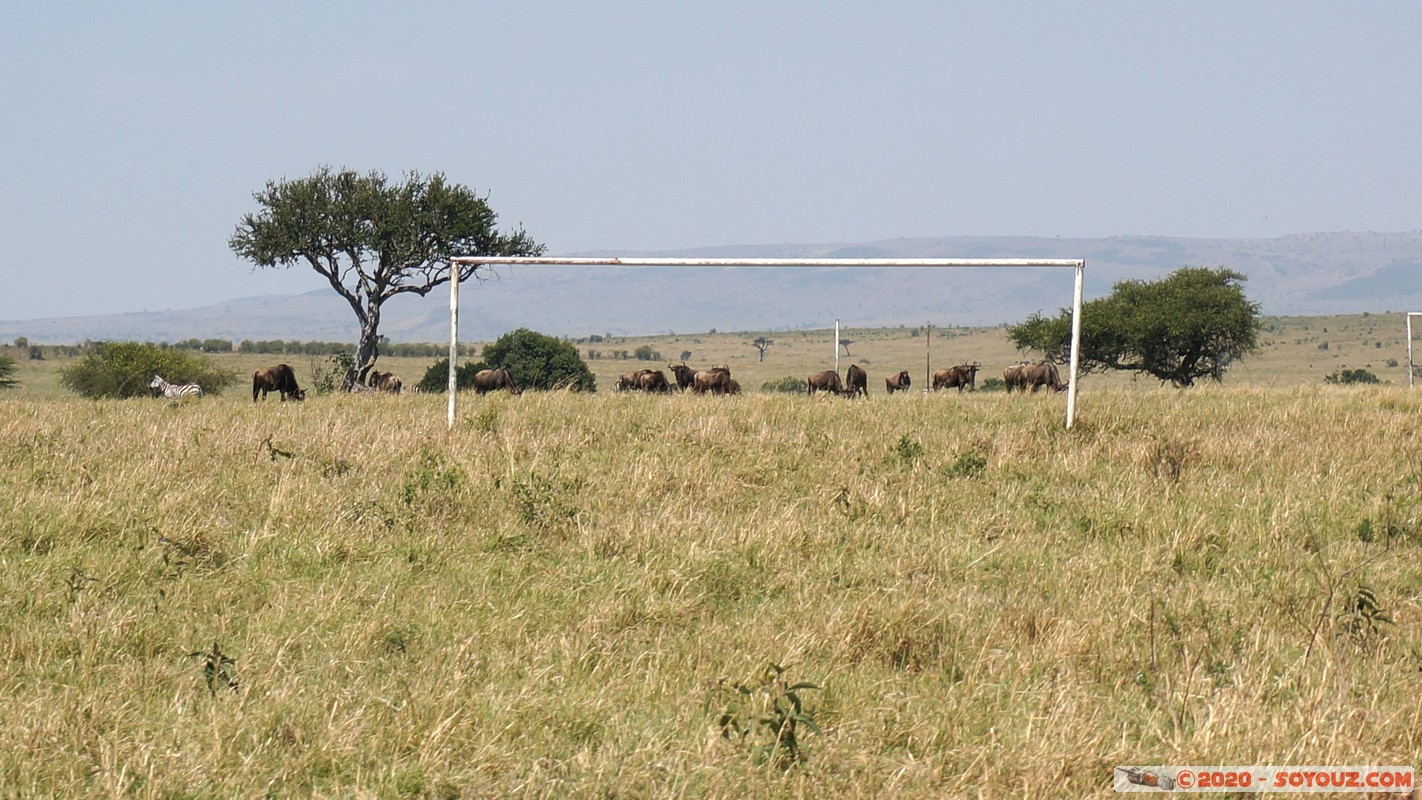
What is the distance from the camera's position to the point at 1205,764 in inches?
191

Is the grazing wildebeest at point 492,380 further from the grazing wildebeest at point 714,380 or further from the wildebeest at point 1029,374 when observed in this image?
the wildebeest at point 1029,374

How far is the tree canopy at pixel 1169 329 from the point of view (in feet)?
157

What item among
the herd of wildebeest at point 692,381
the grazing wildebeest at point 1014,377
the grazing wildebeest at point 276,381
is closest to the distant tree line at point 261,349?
the herd of wildebeest at point 692,381

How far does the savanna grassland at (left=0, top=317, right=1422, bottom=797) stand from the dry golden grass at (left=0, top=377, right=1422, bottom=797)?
0.03 meters

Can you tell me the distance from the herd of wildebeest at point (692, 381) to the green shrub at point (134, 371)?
14.5m

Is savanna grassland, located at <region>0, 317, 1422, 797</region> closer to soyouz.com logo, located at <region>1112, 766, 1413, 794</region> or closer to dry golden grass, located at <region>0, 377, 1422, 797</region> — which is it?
dry golden grass, located at <region>0, 377, 1422, 797</region>

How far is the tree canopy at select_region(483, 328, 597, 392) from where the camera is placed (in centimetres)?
4831

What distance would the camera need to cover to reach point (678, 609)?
23.1 feet

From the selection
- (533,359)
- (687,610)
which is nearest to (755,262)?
(687,610)

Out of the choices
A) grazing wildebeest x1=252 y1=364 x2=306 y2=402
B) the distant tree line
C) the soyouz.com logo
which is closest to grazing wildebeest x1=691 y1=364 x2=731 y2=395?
grazing wildebeest x1=252 y1=364 x2=306 y2=402

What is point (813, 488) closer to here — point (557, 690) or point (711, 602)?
point (711, 602)

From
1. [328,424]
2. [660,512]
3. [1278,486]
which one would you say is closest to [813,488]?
[660,512]

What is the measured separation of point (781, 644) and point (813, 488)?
4.77m

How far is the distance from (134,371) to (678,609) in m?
46.5
